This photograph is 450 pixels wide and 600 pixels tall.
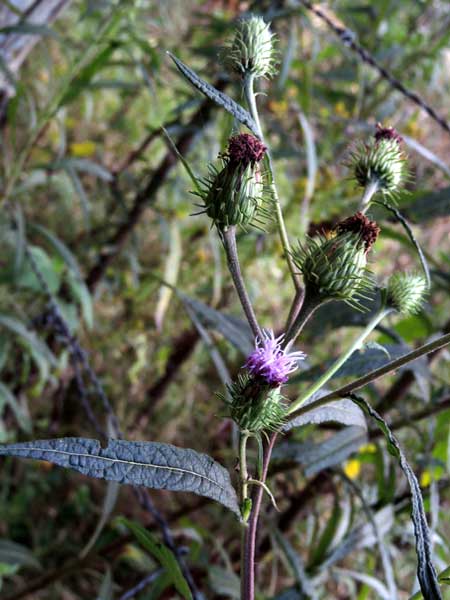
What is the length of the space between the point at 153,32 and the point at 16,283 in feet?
2.61

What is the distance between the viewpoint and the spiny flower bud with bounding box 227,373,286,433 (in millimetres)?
391

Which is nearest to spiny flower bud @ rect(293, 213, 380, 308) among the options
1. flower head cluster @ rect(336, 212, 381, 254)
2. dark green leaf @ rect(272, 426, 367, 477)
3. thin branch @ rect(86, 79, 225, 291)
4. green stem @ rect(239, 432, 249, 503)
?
flower head cluster @ rect(336, 212, 381, 254)

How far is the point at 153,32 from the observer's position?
5.02ft

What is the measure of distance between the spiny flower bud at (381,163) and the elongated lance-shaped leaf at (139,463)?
0.87 ft

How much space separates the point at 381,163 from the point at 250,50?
135mm

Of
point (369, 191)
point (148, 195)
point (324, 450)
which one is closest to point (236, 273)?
point (369, 191)

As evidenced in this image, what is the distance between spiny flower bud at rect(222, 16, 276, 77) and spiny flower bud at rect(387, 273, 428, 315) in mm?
196

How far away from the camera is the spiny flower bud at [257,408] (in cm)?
39

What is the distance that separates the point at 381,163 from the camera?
0.50 metres

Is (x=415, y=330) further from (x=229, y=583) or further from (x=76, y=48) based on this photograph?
(x=76, y=48)

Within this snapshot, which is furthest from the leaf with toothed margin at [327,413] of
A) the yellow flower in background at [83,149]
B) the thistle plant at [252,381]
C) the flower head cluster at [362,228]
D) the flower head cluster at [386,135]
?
the yellow flower in background at [83,149]

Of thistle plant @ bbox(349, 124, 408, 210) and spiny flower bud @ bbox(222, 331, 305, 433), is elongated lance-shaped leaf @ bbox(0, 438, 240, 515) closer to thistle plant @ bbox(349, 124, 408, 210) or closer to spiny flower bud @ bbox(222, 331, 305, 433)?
spiny flower bud @ bbox(222, 331, 305, 433)

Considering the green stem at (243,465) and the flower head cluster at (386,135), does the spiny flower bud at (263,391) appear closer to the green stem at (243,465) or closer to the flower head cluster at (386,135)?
the green stem at (243,465)

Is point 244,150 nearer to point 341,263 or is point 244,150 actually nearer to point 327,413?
point 341,263
